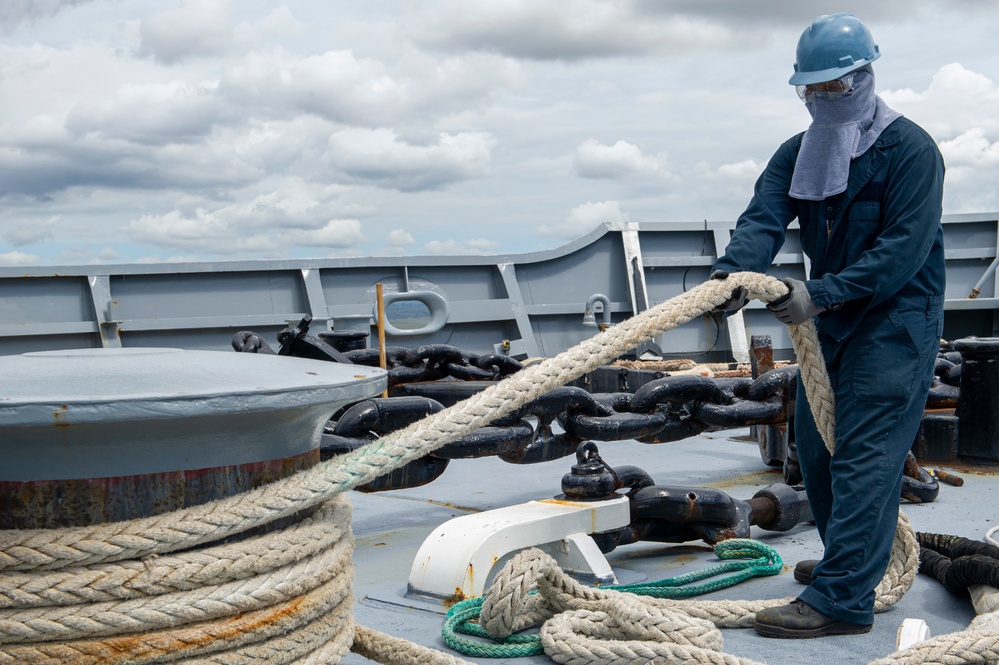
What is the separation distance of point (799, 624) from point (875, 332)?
2.18 feet

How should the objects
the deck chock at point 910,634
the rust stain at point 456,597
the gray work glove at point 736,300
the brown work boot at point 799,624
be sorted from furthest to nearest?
the rust stain at point 456,597 → the brown work boot at point 799,624 → the gray work glove at point 736,300 → the deck chock at point 910,634

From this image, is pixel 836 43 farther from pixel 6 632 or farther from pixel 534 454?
pixel 6 632

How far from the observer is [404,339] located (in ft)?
24.0

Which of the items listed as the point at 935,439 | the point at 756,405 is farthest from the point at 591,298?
the point at 756,405

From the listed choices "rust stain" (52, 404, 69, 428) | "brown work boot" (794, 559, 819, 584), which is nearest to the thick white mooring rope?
"rust stain" (52, 404, 69, 428)

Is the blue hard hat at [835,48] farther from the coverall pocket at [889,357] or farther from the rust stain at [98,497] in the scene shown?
the rust stain at [98,497]

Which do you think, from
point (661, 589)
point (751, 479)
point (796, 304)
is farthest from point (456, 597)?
point (751, 479)

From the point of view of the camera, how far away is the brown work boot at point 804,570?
245 centimetres

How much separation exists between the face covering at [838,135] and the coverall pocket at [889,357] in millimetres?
318

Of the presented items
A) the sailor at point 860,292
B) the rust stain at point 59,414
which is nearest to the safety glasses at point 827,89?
the sailor at point 860,292

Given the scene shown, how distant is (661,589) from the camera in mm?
2271

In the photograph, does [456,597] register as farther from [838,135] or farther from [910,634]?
[838,135]

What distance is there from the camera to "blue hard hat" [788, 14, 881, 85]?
213 centimetres

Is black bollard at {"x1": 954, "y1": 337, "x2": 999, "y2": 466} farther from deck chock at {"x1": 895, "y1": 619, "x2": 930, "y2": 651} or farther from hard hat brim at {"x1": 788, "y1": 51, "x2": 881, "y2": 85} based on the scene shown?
Answer: deck chock at {"x1": 895, "y1": 619, "x2": 930, "y2": 651}
